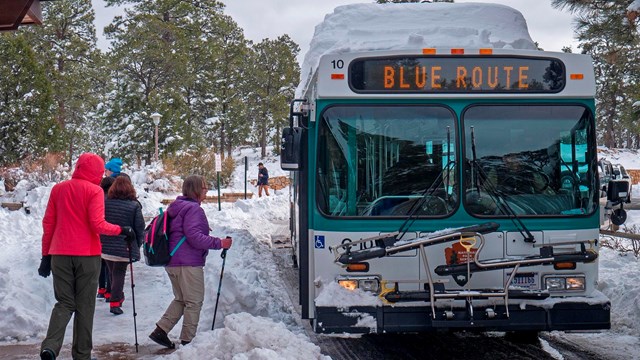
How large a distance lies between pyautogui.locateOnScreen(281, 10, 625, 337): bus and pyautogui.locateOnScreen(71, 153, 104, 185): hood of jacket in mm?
1992

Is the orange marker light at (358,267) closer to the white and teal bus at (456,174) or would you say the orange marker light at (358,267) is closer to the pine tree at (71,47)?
the white and teal bus at (456,174)

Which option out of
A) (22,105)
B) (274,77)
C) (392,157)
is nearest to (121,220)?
(392,157)

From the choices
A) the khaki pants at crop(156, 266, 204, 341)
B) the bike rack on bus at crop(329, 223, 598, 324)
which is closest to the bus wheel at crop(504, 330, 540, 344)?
the bike rack on bus at crop(329, 223, 598, 324)

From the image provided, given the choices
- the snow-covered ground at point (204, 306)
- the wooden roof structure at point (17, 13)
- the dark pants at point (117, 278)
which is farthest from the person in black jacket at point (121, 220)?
the wooden roof structure at point (17, 13)

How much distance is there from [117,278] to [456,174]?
446cm

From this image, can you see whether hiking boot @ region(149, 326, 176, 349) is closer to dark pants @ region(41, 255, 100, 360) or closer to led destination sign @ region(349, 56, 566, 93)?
dark pants @ region(41, 255, 100, 360)

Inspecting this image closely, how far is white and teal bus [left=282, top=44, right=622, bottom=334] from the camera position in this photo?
22.3 ft

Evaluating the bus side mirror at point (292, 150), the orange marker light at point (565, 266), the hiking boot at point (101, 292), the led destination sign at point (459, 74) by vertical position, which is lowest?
the hiking boot at point (101, 292)

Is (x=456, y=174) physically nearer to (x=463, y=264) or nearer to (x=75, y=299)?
(x=463, y=264)

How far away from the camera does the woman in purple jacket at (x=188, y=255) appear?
24.1 feet

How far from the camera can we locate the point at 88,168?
680 cm

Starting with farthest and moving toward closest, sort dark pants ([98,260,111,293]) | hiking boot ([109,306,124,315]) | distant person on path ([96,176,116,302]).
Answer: dark pants ([98,260,111,293])
distant person on path ([96,176,116,302])
hiking boot ([109,306,124,315])

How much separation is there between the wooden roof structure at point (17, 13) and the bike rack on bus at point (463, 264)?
503 cm

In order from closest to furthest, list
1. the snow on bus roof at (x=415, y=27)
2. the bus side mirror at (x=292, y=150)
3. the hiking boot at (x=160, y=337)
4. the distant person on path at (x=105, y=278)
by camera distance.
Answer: the bus side mirror at (x=292, y=150) < the hiking boot at (x=160, y=337) < the snow on bus roof at (x=415, y=27) < the distant person on path at (x=105, y=278)
